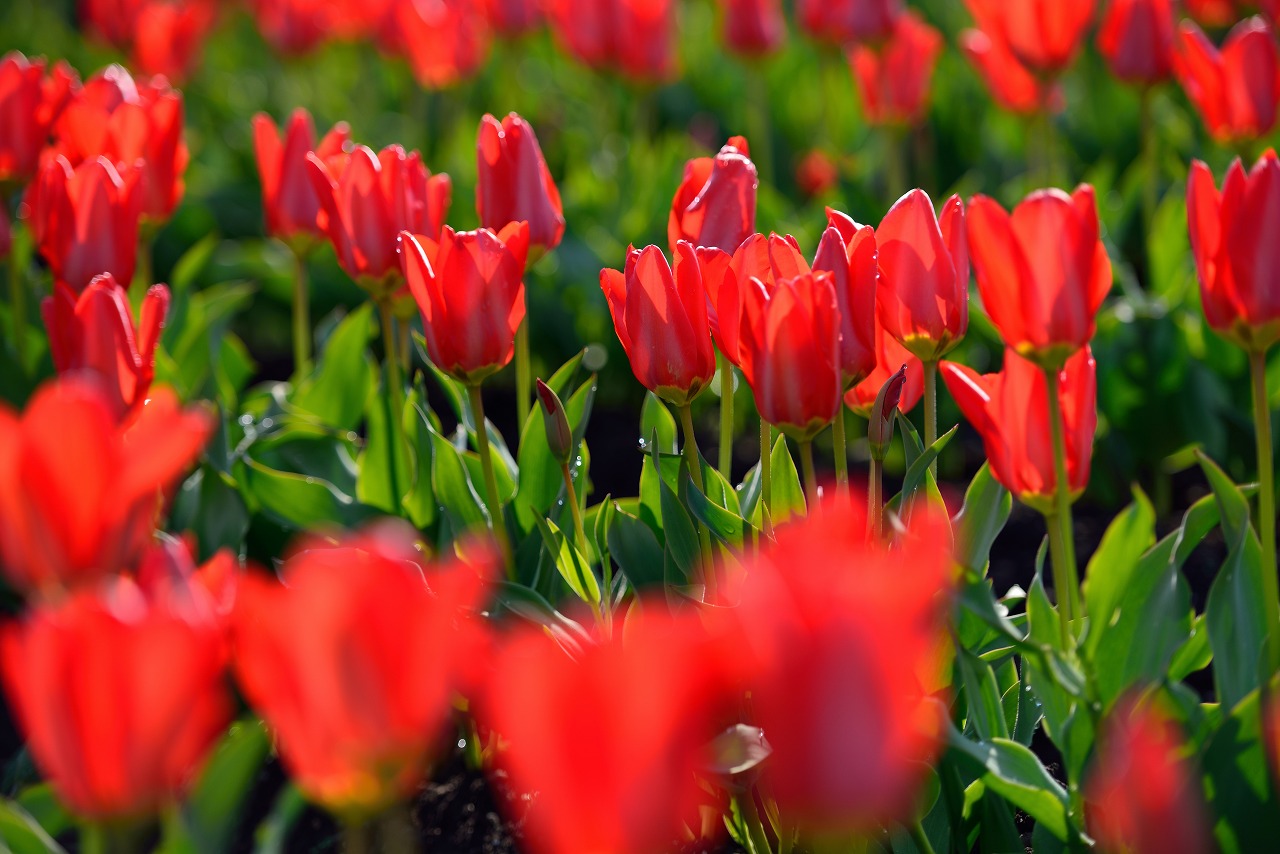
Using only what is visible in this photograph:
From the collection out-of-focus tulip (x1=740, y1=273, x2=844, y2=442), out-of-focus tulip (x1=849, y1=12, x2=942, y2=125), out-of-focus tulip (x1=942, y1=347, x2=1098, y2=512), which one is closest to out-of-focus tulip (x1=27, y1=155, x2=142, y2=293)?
out-of-focus tulip (x1=740, y1=273, x2=844, y2=442)

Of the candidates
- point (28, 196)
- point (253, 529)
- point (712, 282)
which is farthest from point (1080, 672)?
point (28, 196)

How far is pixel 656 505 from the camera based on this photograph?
5.63ft

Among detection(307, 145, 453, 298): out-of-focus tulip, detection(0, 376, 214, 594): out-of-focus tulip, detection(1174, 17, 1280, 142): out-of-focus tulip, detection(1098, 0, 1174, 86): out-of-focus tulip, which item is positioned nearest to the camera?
detection(0, 376, 214, 594): out-of-focus tulip

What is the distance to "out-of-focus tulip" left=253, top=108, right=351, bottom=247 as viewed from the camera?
2.11 metres

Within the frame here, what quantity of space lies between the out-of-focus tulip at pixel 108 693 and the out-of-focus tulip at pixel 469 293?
70 centimetres

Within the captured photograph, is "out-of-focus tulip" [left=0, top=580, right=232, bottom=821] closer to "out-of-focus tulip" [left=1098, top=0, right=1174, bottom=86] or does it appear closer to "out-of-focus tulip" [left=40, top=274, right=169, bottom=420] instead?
"out-of-focus tulip" [left=40, top=274, right=169, bottom=420]

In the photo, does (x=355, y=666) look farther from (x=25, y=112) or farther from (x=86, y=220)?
(x=25, y=112)

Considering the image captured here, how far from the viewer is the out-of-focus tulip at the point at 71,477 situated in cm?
85

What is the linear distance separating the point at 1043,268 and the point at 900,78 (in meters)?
2.43

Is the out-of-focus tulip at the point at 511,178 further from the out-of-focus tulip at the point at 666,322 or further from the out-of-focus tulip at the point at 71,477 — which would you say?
the out-of-focus tulip at the point at 71,477

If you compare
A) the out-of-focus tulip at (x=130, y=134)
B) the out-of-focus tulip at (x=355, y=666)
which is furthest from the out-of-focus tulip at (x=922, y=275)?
the out-of-focus tulip at (x=130, y=134)

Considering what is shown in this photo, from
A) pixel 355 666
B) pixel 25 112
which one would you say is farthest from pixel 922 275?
pixel 25 112

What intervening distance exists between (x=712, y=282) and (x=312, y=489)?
0.82m

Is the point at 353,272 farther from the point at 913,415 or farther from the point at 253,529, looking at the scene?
the point at 913,415
